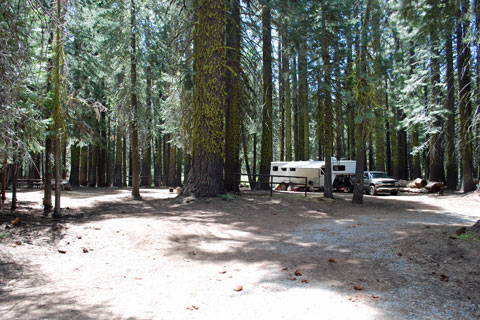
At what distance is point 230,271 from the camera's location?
4.94 meters

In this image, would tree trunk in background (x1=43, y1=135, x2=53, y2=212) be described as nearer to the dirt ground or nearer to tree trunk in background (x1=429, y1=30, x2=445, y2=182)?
the dirt ground

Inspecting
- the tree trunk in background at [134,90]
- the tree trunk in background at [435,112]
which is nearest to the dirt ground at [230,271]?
the tree trunk in background at [134,90]

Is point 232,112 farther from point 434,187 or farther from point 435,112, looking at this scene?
point 434,187

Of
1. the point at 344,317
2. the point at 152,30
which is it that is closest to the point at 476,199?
the point at 344,317

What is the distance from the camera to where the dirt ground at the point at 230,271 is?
11.4 ft

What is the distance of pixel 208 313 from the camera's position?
11.2ft

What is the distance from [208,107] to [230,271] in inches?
310

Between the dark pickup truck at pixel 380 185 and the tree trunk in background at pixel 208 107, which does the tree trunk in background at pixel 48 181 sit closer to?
the tree trunk in background at pixel 208 107

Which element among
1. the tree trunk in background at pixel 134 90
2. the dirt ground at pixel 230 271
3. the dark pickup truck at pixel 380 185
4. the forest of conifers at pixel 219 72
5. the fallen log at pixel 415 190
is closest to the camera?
the dirt ground at pixel 230 271

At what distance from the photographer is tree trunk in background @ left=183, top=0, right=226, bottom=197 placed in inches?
463

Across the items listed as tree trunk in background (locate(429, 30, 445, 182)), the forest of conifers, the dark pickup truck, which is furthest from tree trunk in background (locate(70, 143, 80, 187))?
tree trunk in background (locate(429, 30, 445, 182))

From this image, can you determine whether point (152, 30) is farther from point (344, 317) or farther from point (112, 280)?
point (344, 317)

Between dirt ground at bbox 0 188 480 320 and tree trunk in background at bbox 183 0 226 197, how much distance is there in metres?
3.46

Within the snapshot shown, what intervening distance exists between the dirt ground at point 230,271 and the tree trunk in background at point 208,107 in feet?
11.3
